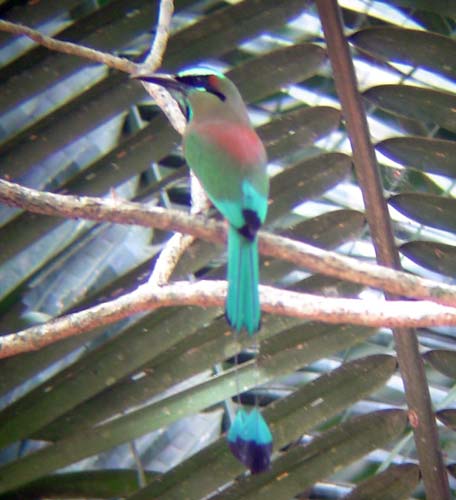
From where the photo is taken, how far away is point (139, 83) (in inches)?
125

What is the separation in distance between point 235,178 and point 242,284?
0.49m

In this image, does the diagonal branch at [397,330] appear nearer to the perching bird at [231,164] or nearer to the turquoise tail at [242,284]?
the perching bird at [231,164]

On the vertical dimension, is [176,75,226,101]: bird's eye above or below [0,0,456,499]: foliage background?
above

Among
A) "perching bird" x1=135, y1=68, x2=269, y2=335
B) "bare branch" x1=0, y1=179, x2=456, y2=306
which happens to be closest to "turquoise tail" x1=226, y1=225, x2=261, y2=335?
"perching bird" x1=135, y1=68, x2=269, y2=335

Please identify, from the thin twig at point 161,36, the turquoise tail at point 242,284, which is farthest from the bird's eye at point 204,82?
the turquoise tail at point 242,284

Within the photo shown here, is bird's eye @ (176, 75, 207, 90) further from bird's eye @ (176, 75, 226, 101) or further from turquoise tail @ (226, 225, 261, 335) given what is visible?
turquoise tail @ (226, 225, 261, 335)

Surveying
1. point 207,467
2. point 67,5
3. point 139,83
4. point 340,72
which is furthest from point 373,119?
point 207,467

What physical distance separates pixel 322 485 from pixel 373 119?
1.21 metres

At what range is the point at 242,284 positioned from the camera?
7.86ft

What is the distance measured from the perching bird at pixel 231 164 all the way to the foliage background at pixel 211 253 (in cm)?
11

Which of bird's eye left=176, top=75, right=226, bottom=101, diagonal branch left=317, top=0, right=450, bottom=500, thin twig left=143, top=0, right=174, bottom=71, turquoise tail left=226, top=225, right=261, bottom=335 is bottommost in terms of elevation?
diagonal branch left=317, top=0, right=450, bottom=500

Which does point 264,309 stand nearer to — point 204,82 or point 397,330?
point 397,330

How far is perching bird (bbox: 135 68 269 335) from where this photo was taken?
7.82 ft

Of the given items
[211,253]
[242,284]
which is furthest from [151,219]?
[211,253]
